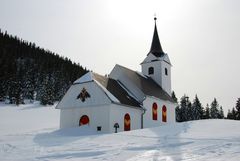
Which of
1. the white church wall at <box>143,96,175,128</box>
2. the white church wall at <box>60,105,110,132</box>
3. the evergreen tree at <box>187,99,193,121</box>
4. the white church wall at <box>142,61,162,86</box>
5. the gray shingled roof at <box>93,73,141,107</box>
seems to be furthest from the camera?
the evergreen tree at <box>187,99,193,121</box>

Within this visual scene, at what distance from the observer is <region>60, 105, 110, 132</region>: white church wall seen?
27109 millimetres

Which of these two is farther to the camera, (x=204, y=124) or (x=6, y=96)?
(x=6, y=96)

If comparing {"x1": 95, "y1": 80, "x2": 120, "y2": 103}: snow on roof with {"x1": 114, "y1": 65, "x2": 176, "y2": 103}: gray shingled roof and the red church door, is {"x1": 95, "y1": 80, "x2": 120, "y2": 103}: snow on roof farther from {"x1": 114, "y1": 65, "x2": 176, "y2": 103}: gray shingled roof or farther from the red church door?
the red church door

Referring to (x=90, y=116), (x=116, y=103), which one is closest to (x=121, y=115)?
(x=116, y=103)

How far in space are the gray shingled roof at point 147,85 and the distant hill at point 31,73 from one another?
112 ft

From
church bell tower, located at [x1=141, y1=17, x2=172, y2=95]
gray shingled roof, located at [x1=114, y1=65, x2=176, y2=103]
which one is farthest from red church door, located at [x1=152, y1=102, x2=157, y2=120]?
church bell tower, located at [x1=141, y1=17, x2=172, y2=95]

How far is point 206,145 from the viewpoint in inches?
A: 522

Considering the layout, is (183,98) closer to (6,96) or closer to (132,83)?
(6,96)

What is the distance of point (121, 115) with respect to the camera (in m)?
28.6

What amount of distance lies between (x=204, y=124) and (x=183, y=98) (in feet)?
188

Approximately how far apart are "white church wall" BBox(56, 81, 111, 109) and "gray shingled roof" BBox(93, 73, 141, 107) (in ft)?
4.88

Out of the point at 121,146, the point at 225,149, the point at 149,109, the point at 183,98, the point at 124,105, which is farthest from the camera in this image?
the point at 183,98

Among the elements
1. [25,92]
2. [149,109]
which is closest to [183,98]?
[25,92]

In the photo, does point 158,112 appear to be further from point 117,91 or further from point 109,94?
point 109,94
